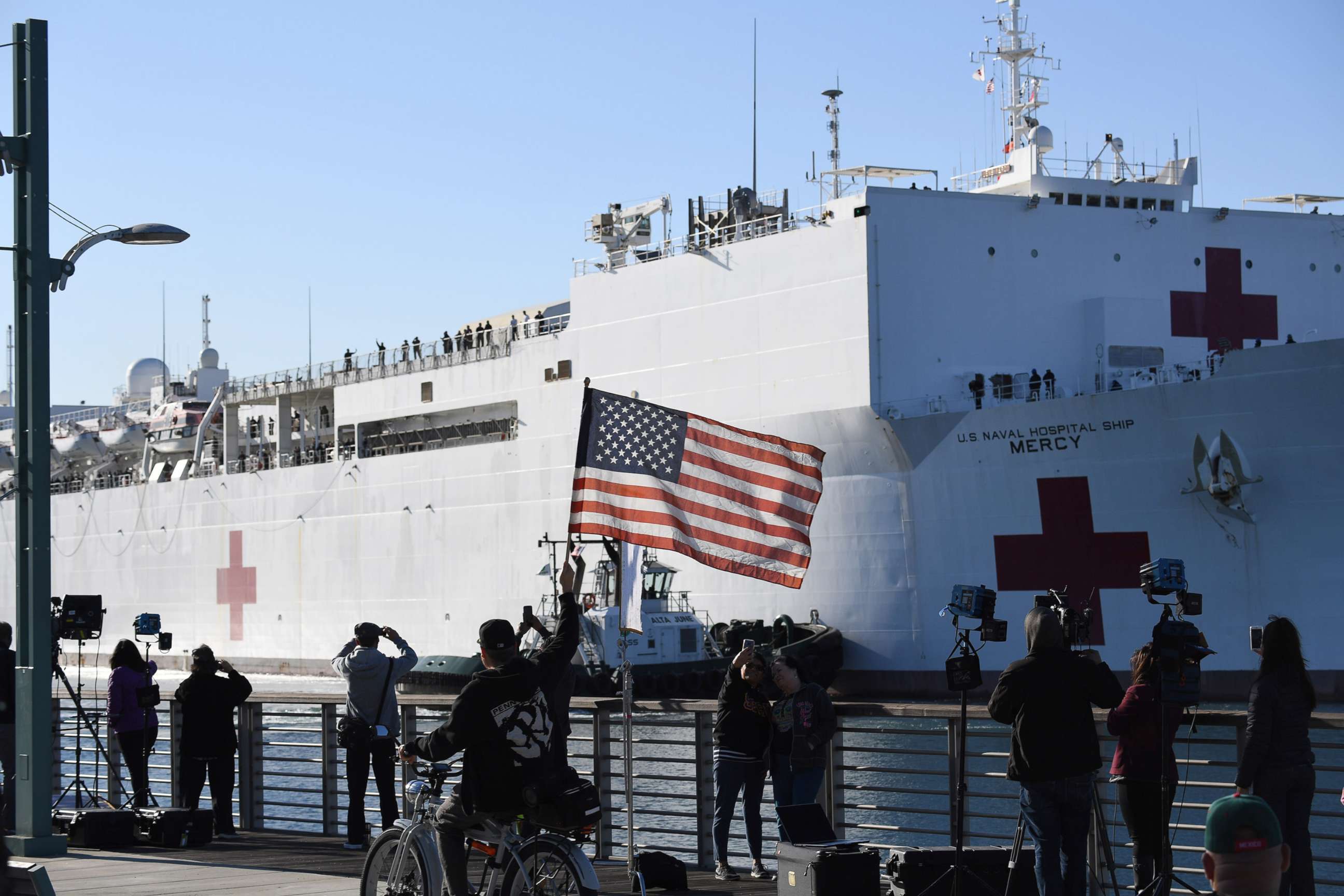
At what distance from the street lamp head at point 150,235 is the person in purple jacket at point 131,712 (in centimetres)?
208

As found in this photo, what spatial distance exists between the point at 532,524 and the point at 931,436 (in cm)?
748

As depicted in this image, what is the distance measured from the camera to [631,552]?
7.14m

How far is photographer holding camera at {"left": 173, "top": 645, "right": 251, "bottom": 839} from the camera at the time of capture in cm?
808

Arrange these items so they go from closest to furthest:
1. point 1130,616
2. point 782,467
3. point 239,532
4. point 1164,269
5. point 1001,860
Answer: point 1001,860
point 782,467
point 1130,616
point 1164,269
point 239,532

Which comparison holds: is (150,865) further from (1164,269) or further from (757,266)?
(1164,269)

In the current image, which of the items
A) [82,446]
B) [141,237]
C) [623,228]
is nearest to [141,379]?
[82,446]

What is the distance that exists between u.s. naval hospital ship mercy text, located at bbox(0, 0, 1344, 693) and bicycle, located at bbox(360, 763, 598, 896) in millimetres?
13590

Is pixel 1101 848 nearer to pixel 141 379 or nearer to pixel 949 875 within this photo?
pixel 949 875

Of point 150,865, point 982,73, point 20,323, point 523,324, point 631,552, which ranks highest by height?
point 982,73

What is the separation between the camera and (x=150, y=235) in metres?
8.16

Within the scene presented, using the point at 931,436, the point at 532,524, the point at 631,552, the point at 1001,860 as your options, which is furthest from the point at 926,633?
the point at 1001,860

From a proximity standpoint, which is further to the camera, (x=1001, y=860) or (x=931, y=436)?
(x=931, y=436)

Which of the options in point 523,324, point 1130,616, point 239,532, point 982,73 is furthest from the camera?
point 239,532

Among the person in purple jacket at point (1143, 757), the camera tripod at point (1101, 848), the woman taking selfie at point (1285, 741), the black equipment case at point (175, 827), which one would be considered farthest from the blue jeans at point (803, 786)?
the black equipment case at point (175, 827)
